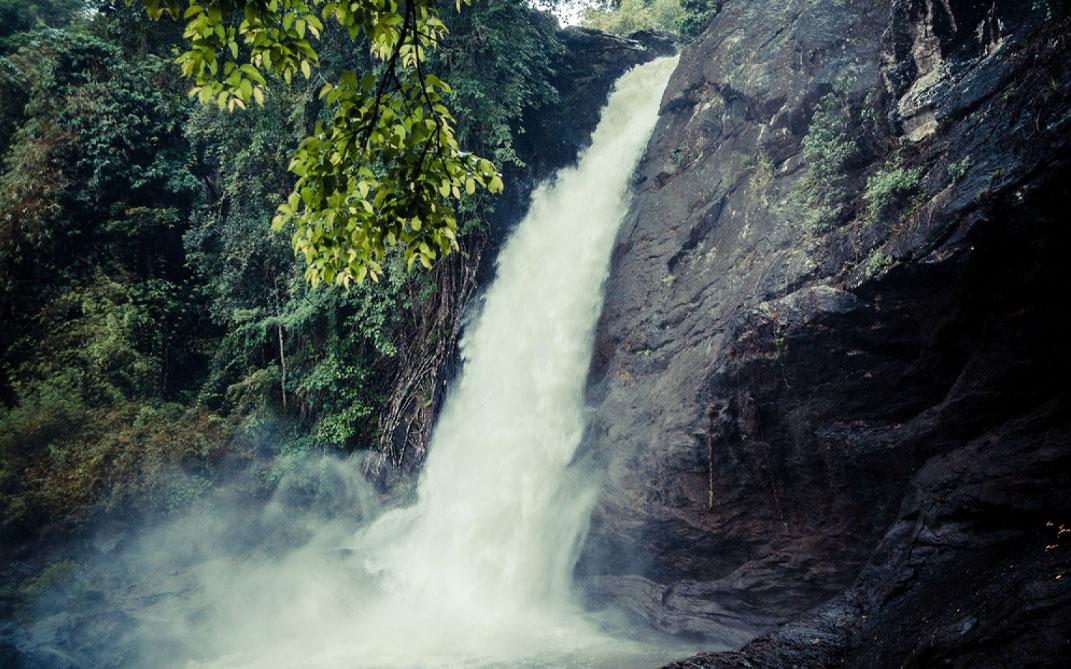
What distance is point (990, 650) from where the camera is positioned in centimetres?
316

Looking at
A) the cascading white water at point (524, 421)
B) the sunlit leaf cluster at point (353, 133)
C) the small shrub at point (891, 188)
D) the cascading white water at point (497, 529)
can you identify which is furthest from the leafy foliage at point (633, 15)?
the sunlit leaf cluster at point (353, 133)

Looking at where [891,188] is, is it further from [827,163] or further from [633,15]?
[633,15]

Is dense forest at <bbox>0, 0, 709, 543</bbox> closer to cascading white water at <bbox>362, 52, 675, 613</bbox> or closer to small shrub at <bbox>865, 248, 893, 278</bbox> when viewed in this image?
cascading white water at <bbox>362, 52, 675, 613</bbox>

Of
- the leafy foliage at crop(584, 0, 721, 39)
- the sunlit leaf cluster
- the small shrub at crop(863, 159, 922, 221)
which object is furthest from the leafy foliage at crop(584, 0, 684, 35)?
the sunlit leaf cluster

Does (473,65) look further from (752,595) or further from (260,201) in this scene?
(752,595)

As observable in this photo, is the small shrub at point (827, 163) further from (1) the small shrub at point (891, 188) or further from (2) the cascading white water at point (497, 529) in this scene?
(2) the cascading white water at point (497, 529)

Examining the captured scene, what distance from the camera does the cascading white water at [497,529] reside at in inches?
285

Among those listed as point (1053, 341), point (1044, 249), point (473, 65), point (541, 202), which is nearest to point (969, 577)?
point (1053, 341)

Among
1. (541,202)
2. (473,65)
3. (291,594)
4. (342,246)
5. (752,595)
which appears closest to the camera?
(342,246)

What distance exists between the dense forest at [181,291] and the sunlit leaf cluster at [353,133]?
8.37m

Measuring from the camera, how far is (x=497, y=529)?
8.66m

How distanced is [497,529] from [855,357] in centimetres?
535

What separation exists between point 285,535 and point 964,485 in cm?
1019

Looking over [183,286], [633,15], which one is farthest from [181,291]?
[633,15]
